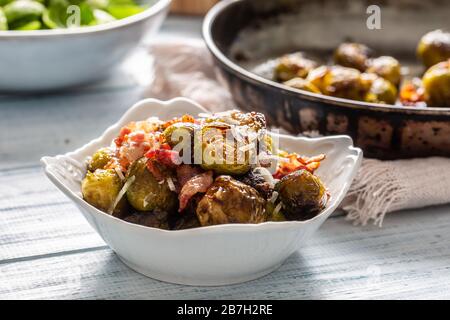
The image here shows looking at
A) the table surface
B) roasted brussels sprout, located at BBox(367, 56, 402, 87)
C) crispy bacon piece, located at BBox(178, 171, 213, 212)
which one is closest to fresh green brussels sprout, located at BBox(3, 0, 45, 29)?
the table surface

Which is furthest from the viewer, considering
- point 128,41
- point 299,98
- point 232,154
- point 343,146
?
point 128,41

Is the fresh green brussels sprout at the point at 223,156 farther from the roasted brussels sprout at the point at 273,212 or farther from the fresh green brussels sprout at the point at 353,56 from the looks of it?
the fresh green brussels sprout at the point at 353,56

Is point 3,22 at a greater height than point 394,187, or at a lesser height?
greater

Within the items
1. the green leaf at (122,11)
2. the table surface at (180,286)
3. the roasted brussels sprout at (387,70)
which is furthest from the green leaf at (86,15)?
the roasted brussels sprout at (387,70)

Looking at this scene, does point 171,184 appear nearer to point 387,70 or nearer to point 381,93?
point 381,93

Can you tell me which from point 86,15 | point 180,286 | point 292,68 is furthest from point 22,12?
point 180,286
